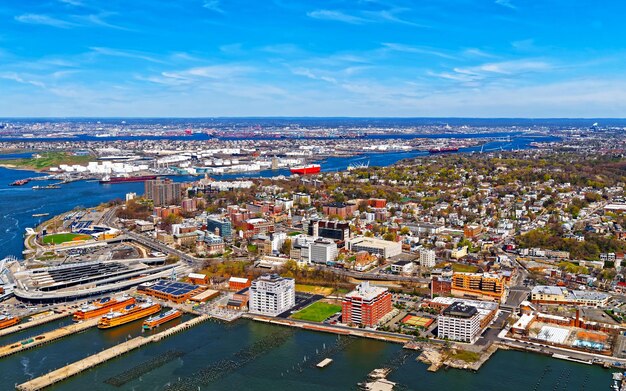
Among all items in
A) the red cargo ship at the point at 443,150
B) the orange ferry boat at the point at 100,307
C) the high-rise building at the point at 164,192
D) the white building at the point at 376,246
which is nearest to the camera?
the orange ferry boat at the point at 100,307

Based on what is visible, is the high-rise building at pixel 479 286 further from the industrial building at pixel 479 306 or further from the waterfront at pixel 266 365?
the waterfront at pixel 266 365

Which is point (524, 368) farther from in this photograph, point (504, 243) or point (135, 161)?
point (135, 161)

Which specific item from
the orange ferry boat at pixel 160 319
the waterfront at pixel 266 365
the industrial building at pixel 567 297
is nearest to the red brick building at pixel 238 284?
the orange ferry boat at pixel 160 319

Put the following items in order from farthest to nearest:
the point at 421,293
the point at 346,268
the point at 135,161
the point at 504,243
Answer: the point at 135,161, the point at 504,243, the point at 346,268, the point at 421,293

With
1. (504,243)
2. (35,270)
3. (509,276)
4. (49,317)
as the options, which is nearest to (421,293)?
(509,276)

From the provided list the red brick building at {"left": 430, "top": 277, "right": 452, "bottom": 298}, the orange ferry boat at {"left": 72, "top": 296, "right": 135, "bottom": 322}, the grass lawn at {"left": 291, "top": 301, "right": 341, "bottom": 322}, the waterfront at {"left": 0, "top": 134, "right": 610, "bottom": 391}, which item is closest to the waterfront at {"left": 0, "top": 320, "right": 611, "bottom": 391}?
the waterfront at {"left": 0, "top": 134, "right": 610, "bottom": 391}

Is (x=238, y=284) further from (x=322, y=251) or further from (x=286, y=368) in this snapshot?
(x=286, y=368)

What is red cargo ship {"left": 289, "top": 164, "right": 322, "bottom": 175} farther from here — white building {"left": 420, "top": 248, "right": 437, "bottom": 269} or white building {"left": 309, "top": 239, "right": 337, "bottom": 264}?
white building {"left": 420, "top": 248, "right": 437, "bottom": 269}
